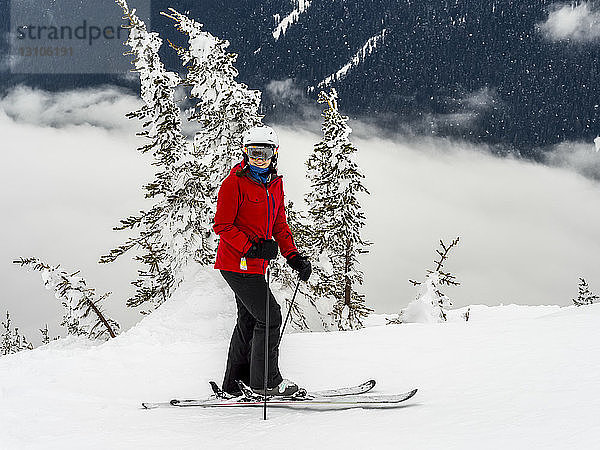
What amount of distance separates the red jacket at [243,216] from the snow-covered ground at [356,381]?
1.62 m

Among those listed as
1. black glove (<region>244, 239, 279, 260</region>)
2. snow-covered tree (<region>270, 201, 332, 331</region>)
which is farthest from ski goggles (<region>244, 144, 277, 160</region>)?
snow-covered tree (<region>270, 201, 332, 331</region>)

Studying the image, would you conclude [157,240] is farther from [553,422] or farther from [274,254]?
[553,422]

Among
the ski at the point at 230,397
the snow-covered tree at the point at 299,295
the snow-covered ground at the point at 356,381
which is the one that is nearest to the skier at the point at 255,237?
the ski at the point at 230,397

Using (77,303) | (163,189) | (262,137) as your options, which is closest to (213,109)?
(163,189)

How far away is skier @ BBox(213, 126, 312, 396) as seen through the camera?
5332 millimetres

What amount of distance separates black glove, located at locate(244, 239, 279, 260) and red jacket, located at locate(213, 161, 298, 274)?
6 cm

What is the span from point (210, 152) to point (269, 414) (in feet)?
48.5

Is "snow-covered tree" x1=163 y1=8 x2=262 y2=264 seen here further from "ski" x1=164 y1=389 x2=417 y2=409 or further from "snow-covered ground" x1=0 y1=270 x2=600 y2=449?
"ski" x1=164 y1=389 x2=417 y2=409

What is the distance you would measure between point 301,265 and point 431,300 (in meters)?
16.0

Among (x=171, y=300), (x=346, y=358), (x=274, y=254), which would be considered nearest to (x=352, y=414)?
(x=274, y=254)

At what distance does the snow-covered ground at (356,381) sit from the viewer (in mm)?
3957

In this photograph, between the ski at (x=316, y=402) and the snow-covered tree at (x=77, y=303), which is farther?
the snow-covered tree at (x=77, y=303)

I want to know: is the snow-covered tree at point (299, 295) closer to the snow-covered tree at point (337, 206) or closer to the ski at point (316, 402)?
the snow-covered tree at point (337, 206)

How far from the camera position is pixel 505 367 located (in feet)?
20.0
